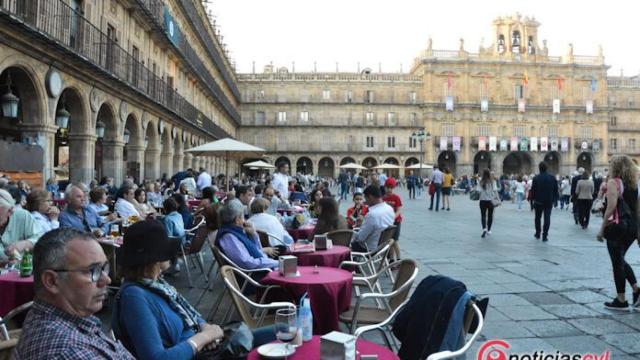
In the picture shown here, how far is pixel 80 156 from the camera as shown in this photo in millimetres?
12906

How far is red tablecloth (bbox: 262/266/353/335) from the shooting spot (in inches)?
150

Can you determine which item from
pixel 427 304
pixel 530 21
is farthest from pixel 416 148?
pixel 427 304

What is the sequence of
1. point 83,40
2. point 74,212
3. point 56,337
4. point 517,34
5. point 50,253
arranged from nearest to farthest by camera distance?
1. point 56,337
2. point 50,253
3. point 74,212
4. point 83,40
5. point 517,34

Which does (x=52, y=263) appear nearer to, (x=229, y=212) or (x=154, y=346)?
(x=154, y=346)

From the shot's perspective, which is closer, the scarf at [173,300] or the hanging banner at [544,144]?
the scarf at [173,300]

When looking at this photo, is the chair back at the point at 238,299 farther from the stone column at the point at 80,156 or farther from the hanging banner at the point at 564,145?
the hanging banner at the point at 564,145

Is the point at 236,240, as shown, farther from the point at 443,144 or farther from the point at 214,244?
the point at 443,144

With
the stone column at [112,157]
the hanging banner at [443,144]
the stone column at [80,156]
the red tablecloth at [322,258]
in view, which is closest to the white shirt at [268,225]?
the red tablecloth at [322,258]

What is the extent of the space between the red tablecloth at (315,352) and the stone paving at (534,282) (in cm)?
179

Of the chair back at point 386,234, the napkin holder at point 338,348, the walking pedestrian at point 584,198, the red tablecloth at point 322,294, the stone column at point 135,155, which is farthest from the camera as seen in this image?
the stone column at point 135,155

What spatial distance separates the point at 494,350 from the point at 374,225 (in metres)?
2.63

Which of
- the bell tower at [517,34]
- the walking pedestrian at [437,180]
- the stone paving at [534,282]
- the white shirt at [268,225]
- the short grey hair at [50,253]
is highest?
the bell tower at [517,34]

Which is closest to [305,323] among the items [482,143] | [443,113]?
[443,113]

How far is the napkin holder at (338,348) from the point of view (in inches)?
88.4
